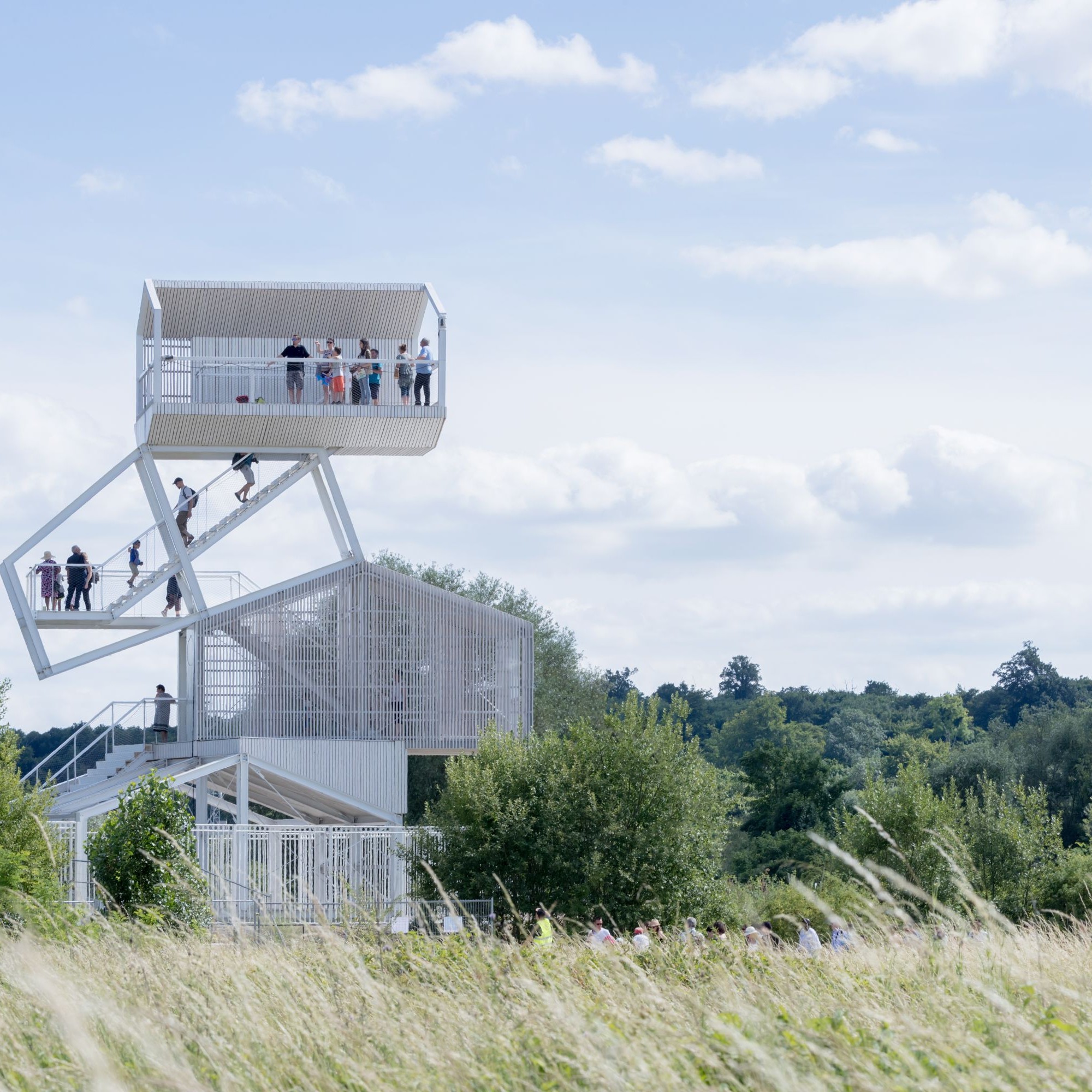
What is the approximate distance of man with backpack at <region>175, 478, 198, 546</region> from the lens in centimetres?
3447

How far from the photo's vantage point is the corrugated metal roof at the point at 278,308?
34594mm

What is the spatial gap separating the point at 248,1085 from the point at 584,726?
23045 millimetres

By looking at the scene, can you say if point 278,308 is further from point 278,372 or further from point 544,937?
point 544,937

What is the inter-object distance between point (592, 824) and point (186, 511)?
474 inches

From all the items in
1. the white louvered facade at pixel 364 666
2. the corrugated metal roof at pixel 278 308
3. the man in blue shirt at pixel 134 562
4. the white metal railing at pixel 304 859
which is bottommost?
the white metal railing at pixel 304 859

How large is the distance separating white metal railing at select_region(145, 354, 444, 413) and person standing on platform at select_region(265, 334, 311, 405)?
0.01 m

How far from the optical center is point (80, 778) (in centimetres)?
3647

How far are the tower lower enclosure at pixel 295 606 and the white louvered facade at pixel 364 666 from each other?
0.04m

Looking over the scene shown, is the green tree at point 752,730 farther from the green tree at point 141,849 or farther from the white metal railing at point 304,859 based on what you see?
the green tree at point 141,849

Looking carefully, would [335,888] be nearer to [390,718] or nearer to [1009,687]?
[390,718]

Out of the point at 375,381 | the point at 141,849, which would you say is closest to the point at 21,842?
the point at 141,849

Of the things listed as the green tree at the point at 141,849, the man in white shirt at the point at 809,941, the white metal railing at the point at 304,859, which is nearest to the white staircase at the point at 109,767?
the white metal railing at the point at 304,859

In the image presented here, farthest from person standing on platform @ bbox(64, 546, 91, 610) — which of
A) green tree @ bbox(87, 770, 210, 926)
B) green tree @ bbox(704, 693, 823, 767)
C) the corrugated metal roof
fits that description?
green tree @ bbox(704, 693, 823, 767)

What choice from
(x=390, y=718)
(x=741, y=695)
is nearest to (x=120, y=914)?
(x=390, y=718)
